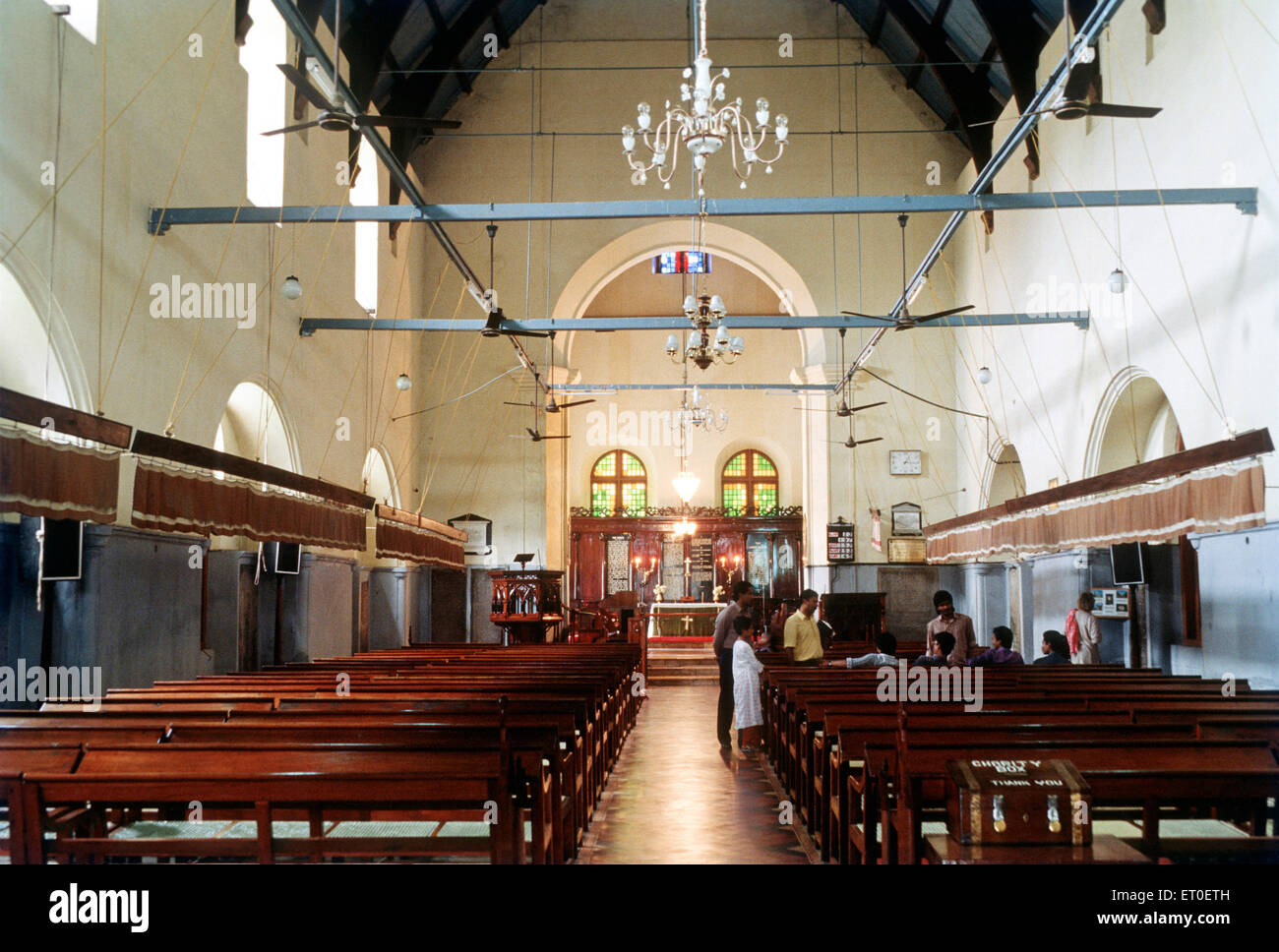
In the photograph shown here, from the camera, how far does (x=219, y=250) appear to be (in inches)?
412

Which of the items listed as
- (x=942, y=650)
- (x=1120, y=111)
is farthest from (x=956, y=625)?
(x=1120, y=111)

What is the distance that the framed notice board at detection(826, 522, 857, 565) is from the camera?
18000 millimetres

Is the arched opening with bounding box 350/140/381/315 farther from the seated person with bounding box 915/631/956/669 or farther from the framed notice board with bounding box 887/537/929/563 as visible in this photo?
the seated person with bounding box 915/631/956/669

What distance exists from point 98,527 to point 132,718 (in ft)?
11.6

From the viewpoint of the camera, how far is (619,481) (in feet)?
79.6

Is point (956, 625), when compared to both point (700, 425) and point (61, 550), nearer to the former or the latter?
point (61, 550)

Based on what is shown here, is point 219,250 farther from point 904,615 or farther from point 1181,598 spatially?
point 904,615

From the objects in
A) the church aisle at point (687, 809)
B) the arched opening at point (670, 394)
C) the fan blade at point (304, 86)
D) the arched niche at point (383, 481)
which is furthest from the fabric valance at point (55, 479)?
the arched opening at point (670, 394)

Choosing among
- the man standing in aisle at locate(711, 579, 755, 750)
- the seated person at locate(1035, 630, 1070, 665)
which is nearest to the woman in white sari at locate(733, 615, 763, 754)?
the man standing in aisle at locate(711, 579, 755, 750)

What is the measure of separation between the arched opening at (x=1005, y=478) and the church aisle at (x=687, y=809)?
26.6ft

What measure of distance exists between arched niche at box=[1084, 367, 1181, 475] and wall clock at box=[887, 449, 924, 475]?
19.0 ft

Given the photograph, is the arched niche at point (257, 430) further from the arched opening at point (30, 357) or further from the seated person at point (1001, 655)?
the seated person at point (1001, 655)
